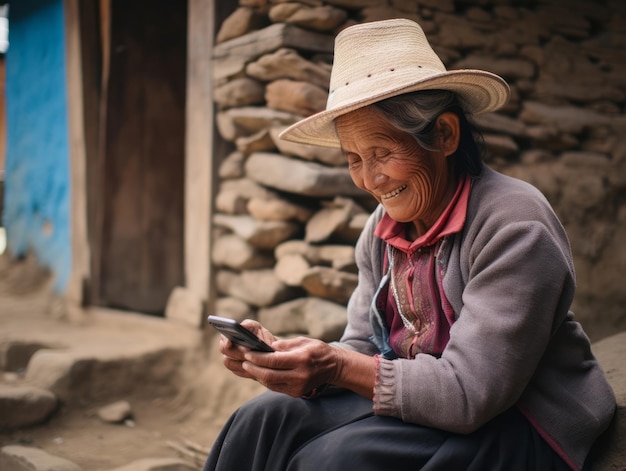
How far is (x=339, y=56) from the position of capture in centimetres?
201

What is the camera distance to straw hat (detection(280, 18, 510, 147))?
1.83 meters

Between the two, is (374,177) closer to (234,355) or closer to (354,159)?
(354,159)

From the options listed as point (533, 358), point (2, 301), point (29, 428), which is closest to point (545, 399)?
point (533, 358)

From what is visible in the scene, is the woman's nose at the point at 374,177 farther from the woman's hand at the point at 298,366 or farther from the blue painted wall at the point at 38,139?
the blue painted wall at the point at 38,139

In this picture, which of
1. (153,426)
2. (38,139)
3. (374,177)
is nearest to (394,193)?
(374,177)

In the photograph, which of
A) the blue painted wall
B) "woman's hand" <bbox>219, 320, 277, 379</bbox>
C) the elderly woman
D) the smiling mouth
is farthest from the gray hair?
the blue painted wall

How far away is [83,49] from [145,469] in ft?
10.6

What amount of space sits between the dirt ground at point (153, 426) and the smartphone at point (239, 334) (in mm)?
1720

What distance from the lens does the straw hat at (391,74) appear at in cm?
183

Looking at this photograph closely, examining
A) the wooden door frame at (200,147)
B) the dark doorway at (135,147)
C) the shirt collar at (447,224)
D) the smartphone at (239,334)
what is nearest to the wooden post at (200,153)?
the wooden door frame at (200,147)

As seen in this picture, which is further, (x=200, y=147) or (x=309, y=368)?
(x=200, y=147)

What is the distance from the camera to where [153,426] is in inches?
151

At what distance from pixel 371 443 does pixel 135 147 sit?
12.3ft

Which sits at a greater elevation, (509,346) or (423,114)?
(423,114)
